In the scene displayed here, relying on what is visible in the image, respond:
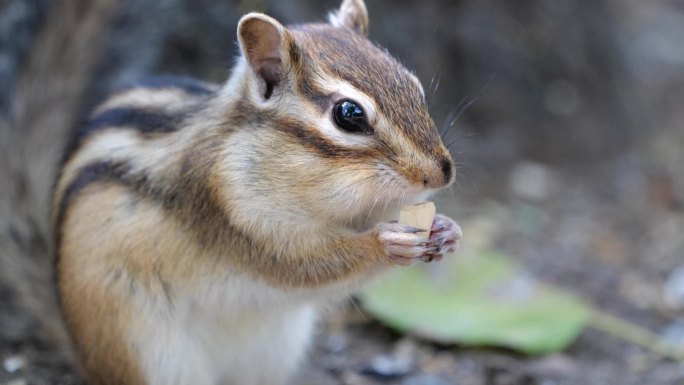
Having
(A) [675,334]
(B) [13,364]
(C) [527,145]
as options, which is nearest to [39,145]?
(B) [13,364]

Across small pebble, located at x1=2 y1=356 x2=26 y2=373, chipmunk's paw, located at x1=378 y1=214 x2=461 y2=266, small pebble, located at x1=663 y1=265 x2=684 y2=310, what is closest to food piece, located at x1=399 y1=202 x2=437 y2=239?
chipmunk's paw, located at x1=378 y1=214 x2=461 y2=266

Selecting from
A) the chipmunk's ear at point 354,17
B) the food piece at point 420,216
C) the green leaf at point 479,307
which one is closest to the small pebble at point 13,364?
the green leaf at point 479,307

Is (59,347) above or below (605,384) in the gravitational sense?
below

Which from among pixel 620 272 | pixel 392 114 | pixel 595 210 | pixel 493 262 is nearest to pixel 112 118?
pixel 392 114

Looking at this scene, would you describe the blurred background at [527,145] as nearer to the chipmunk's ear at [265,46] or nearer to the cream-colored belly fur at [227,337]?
the cream-colored belly fur at [227,337]

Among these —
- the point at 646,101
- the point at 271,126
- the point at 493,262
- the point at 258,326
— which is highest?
the point at 646,101

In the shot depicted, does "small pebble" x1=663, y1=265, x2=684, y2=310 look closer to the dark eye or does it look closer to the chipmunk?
the chipmunk

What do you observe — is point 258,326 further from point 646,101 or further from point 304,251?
point 646,101

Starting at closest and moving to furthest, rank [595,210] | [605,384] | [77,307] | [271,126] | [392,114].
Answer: [392,114], [271,126], [77,307], [605,384], [595,210]
